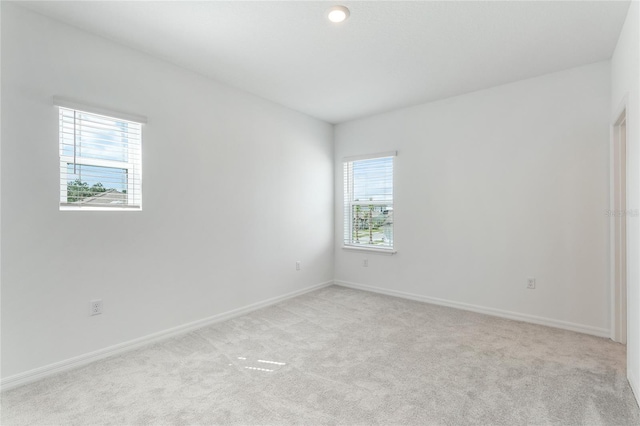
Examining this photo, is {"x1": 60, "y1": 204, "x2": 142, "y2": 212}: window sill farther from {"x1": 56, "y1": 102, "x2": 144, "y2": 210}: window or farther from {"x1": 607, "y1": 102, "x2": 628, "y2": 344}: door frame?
{"x1": 607, "y1": 102, "x2": 628, "y2": 344}: door frame

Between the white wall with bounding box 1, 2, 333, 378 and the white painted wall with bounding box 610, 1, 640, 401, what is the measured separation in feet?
10.9

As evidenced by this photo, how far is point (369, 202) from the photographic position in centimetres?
469

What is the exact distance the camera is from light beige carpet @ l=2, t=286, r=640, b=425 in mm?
1812

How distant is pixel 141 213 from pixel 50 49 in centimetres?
137

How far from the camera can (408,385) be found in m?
2.11

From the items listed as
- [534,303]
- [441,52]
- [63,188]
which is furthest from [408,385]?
[63,188]

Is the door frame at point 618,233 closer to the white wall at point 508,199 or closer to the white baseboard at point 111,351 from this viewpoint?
the white wall at point 508,199

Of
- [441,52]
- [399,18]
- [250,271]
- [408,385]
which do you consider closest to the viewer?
[408,385]

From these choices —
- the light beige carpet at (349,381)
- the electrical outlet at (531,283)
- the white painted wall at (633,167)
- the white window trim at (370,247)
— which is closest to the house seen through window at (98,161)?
the light beige carpet at (349,381)

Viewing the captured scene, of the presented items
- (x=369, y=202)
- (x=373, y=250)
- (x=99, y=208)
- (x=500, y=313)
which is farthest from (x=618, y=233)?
(x=99, y=208)

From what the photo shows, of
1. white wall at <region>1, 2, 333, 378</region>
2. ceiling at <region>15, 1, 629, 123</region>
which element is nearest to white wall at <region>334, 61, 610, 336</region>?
ceiling at <region>15, 1, 629, 123</region>

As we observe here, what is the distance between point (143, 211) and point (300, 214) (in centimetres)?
211

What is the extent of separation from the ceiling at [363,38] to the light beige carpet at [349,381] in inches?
102

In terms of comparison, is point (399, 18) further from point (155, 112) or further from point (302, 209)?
point (302, 209)
